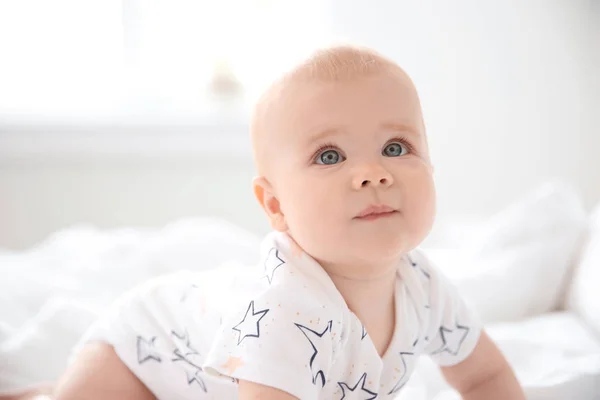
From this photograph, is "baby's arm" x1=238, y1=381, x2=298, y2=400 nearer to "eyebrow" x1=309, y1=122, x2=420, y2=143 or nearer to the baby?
the baby

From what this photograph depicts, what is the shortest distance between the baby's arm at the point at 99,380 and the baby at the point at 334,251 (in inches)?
0.4

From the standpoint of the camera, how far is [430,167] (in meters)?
0.76

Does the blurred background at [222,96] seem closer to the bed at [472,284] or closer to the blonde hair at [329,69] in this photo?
the bed at [472,284]

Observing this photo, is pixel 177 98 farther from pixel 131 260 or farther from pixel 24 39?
pixel 131 260

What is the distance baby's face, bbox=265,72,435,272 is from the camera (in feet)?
2.31

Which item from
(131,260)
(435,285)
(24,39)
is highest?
(24,39)

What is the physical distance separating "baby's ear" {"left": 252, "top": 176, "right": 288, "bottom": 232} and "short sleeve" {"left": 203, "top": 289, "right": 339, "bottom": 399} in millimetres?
93

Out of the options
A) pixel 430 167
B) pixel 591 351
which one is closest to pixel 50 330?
pixel 430 167

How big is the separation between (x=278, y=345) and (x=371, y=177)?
0.19 metres

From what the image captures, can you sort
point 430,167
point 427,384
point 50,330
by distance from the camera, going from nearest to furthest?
point 430,167
point 427,384
point 50,330

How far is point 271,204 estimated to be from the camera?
2.61 ft

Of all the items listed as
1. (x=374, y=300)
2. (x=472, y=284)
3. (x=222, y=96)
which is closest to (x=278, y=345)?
(x=374, y=300)

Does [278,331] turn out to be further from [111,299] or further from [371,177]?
[111,299]

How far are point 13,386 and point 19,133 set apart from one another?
3.93ft
